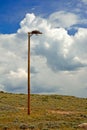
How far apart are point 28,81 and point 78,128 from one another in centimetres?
1428

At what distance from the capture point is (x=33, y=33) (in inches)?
1699

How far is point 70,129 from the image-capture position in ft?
96.3

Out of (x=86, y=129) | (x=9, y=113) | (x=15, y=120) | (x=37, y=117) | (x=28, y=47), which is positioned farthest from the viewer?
(x=28, y=47)

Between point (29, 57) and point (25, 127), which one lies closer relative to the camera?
point (25, 127)

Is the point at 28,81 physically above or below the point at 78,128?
above

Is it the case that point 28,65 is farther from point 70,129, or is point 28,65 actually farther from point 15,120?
point 70,129

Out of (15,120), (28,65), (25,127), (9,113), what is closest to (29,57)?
(28,65)

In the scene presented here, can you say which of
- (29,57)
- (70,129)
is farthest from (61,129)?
(29,57)

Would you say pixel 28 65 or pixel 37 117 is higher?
pixel 28 65

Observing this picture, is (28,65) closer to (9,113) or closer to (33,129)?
(9,113)

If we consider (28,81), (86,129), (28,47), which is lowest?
(86,129)

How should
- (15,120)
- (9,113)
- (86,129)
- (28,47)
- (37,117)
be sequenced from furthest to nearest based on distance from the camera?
(28,47), (9,113), (37,117), (15,120), (86,129)

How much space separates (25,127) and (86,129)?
15.0ft

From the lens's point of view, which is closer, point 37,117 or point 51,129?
point 51,129
